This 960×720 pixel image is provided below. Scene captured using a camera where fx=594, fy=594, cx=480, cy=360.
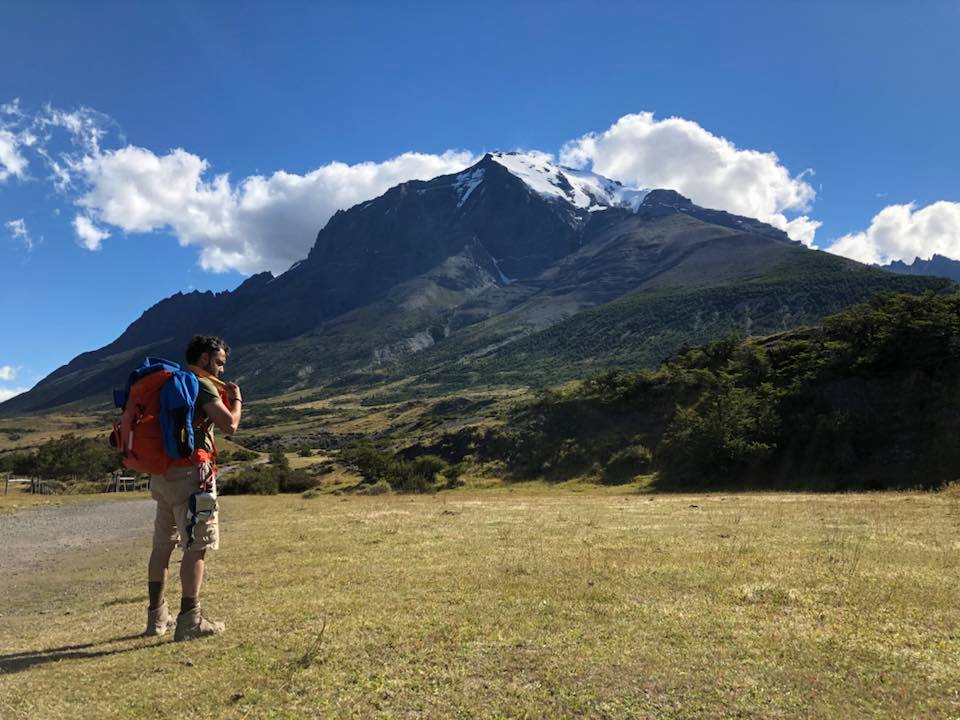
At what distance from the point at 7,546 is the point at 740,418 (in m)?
31.0

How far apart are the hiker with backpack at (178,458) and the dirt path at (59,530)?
5.95 meters

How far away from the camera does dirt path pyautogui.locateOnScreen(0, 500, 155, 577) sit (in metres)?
11.7

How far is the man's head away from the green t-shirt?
0.33m

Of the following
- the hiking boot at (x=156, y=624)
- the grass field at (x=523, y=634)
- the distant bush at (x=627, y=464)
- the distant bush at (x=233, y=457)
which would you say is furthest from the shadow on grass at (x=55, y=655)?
the distant bush at (x=233, y=457)

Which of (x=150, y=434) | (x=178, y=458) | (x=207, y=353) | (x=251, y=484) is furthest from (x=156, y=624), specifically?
(x=251, y=484)

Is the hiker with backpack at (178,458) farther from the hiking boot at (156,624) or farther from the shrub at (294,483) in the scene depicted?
the shrub at (294,483)

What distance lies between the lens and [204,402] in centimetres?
605

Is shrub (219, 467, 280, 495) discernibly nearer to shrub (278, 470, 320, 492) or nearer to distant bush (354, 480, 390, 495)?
shrub (278, 470, 320, 492)

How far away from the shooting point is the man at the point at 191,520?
589 centimetres

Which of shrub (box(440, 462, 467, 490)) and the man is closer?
the man

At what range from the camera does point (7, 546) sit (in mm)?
13180

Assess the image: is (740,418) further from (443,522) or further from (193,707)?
(193,707)

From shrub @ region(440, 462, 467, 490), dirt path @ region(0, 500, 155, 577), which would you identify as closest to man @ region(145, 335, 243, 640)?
dirt path @ region(0, 500, 155, 577)

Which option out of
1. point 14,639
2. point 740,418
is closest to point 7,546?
point 14,639
